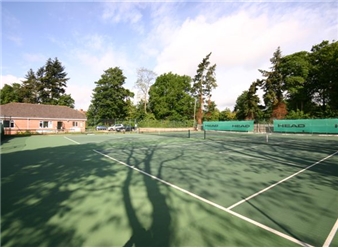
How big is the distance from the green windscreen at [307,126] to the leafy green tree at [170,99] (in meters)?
27.6

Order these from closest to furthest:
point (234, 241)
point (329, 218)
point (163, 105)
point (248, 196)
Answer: point (234, 241), point (329, 218), point (248, 196), point (163, 105)

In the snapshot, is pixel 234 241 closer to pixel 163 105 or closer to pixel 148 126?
pixel 148 126

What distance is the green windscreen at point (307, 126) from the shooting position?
25.5 meters

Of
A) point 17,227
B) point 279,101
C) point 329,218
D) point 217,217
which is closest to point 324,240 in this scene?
point 329,218

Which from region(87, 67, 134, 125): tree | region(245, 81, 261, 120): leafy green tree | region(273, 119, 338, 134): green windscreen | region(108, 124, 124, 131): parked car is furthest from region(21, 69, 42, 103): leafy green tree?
region(273, 119, 338, 134): green windscreen

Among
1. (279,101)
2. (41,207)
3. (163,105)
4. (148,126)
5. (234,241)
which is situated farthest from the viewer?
(163,105)

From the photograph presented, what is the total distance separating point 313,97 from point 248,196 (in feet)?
169

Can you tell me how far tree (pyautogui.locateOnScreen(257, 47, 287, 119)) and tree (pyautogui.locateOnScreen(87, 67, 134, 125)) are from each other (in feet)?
117

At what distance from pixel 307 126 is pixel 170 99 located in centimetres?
3342

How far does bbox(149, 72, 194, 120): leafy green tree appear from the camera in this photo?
53.5 m

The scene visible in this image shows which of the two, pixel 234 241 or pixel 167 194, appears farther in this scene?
pixel 167 194

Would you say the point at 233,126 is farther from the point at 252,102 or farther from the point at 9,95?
the point at 9,95

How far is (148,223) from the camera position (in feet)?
11.9

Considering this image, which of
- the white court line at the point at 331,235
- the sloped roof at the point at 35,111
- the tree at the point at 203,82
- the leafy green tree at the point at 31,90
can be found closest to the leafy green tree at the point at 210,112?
the tree at the point at 203,82
